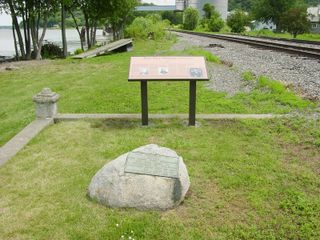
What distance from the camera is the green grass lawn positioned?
390 cm

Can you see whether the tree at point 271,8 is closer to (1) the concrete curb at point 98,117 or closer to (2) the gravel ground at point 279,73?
(2) the gravel ground at point 279,73

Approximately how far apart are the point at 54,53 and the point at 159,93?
68.3 ft

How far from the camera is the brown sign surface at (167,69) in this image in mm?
6844

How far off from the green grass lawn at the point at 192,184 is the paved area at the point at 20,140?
0.46 ft

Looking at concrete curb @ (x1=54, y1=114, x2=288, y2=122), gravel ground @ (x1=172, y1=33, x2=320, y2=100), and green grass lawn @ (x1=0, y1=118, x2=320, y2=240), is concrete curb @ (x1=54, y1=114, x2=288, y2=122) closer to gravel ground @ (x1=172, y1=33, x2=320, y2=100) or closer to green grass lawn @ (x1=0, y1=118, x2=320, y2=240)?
green grass lawn @ (x1=0, y1=118, x2=320, y2=240)

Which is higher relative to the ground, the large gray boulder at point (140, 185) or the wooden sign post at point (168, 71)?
the wooden sign post at point (168, 71)

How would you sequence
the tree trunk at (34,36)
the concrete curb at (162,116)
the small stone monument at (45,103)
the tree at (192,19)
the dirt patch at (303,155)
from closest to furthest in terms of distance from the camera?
the dirt patch at (303,155) < the small stone monument at (45,103) < the concrete curb at (162,116) < the tree trunk at (34,36) < the tree at (192,19)

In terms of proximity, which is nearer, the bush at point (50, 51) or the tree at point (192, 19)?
the bush at point (50, 51)

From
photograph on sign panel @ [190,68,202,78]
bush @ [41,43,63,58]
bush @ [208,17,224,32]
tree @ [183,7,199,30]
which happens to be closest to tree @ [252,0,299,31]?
tree @ [183,7,199,30]

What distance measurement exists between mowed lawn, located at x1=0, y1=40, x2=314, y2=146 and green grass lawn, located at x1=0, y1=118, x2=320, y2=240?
138 centimetres

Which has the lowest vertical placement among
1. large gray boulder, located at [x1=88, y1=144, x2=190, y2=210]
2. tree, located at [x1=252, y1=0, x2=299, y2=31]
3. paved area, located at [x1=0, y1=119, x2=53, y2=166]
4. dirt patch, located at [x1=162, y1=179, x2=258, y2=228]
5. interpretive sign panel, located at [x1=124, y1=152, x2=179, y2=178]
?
dirt patch, located at [x1=162, y1=179, x2=258, y2=228]

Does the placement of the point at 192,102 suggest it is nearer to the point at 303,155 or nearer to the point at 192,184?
the point at 303,155

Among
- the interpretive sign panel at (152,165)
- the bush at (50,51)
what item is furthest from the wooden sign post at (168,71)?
the bush at (50,51)

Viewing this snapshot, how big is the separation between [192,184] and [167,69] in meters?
2.78
